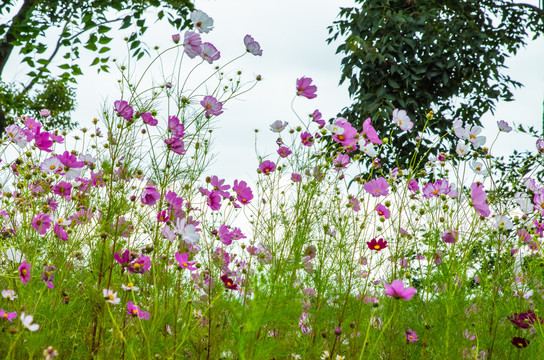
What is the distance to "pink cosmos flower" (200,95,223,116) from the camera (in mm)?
2205

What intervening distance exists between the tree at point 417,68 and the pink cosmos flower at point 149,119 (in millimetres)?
3328

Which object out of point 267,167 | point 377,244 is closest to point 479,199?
point 377,244

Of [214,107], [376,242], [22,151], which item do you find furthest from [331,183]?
[22,151]

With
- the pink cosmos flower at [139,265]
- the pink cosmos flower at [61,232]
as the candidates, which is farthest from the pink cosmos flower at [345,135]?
the pink cosmos flower at [61,232]

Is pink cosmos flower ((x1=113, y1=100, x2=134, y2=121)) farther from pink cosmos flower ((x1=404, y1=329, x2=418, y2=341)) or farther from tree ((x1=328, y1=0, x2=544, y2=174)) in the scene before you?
tree ((x1=328, y1=0, x2=544, y2=174))

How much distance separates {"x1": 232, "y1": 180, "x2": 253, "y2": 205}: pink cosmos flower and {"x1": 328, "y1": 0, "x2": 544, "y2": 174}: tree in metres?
2.92

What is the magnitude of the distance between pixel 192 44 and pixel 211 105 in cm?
24

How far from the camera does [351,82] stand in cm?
574

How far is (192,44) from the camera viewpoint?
6.97 feet

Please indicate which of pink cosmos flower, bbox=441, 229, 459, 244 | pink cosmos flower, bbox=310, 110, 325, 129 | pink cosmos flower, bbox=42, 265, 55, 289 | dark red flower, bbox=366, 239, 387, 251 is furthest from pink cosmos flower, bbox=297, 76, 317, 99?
pink cosmos flower, bbox=42, 265, 55, 289

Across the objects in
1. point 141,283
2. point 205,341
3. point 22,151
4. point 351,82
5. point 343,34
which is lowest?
point 205,341

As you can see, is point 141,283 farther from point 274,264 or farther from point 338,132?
point 338,132

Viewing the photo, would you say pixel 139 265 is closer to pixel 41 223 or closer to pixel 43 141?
pixel 41 223

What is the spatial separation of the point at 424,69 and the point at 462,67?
54cm
